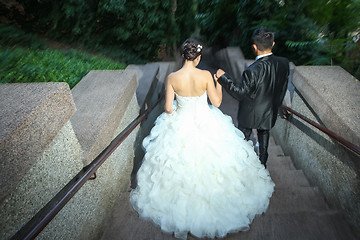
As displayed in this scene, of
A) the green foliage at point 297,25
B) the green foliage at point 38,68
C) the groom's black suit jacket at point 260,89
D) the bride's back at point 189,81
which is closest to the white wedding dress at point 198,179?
→ the bride's back at point 189,81

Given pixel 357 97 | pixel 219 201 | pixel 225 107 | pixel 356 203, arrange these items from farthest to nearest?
pixel 225 107
pixel 357 97
pixel 219 201
pixel 356 203

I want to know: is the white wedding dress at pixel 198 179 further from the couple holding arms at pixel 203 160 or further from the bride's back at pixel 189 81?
the bride's back at pixel 189 81

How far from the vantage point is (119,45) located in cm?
772

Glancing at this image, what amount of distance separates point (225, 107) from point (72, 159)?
5178 mm

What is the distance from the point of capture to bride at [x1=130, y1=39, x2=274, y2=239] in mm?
2359

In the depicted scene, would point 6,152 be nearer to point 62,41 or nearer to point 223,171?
point 223,171

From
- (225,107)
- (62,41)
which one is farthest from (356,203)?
(62,41)

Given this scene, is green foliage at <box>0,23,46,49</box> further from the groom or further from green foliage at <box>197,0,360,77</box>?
green foliage at <box>197,0,360,77</box>

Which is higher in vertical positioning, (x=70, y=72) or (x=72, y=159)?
(x=72, y=159)

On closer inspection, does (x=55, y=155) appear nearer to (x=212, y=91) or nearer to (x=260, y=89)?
(x=212, y=91)

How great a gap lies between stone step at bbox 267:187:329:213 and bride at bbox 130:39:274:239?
0.14 metres

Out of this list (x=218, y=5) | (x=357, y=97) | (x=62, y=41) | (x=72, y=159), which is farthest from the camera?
(x=218, y=5)

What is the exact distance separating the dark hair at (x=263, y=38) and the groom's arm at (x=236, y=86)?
394mm

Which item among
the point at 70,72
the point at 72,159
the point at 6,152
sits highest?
the point at 6,152
